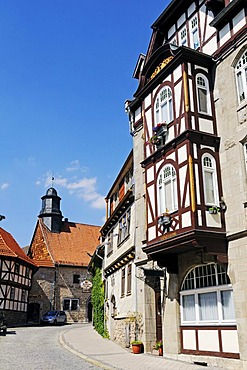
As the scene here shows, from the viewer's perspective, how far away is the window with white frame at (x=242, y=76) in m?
13.6

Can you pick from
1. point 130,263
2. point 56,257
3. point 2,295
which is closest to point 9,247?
point 2,295

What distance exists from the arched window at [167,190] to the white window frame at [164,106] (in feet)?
6.15

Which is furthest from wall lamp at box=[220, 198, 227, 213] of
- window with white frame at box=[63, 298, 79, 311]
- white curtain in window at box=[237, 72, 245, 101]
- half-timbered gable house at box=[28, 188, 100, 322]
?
window with white frame at box=[63, 298, 79, 311]

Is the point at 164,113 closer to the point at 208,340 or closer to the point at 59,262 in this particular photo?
the point at 208,340

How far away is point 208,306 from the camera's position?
46.7 ft

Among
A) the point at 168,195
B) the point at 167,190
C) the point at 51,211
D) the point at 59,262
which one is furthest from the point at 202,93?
the point at 51,211

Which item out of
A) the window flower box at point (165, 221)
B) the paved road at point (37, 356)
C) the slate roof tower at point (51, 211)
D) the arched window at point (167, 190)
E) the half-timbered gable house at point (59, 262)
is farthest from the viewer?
the slate roof tower at point (51, 211)

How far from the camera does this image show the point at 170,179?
48.6 ft

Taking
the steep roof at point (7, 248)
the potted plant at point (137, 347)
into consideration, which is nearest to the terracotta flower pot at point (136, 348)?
the potted plant at point (137, 347)

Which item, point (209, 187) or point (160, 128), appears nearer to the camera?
point (209, 187)

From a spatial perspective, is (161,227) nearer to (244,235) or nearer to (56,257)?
(244,235)

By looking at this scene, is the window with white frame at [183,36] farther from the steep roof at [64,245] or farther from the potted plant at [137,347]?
the steep roof at [64,245]

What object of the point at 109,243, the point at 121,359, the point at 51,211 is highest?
the point at 51,211

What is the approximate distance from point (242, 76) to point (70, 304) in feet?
124
